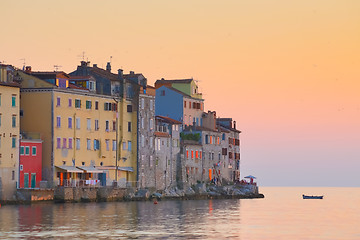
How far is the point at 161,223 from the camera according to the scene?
8744cm

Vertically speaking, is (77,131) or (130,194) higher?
(77,131)

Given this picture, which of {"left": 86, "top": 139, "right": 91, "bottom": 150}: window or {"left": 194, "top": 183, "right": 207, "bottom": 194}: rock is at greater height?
{"left": 86, "top": 139, "right": 91, "bottom": 150}: window

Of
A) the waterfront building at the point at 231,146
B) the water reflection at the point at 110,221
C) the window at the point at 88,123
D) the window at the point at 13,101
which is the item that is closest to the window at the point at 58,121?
the window at the point at 88,123

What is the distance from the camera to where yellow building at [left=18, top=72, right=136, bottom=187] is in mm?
114500

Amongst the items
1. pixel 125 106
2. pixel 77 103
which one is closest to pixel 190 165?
pixel 125 106

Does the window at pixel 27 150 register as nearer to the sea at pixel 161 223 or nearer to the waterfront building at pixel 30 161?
the waterfront building at pixel 30 161

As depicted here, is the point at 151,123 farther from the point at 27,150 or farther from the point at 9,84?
the point at 9,84

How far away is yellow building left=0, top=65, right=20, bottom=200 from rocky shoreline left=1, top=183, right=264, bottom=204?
1.49m

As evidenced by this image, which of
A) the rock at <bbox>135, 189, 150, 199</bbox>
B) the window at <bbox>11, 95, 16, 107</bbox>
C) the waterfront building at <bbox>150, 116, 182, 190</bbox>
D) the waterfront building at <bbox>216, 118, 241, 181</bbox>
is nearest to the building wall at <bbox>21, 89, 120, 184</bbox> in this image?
the window at <bbox>11, 95, 16, 107</bbox>

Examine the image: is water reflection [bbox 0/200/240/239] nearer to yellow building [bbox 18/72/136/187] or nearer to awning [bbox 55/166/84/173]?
awning [bbox 55/166/84/173]

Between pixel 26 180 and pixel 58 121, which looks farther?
pixel 58 121

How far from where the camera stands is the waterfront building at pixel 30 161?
110m

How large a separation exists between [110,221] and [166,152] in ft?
166

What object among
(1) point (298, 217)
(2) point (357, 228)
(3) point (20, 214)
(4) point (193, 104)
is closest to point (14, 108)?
(3) point (20, 214)
